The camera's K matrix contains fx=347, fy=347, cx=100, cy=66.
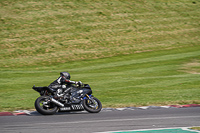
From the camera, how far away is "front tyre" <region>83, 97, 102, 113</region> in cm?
1327

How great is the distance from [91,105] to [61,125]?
9.22 feet

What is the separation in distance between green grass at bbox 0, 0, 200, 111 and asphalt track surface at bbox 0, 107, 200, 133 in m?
2.55

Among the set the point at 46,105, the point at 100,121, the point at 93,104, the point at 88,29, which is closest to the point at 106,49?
the point at 88,29

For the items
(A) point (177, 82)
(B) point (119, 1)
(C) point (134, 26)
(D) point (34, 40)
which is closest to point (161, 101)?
(A) point (177, 82)

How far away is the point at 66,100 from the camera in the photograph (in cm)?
1320

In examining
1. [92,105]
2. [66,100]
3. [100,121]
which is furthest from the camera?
[92,105]

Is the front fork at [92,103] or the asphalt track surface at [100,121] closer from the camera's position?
the asphalt track surface at [100,121]

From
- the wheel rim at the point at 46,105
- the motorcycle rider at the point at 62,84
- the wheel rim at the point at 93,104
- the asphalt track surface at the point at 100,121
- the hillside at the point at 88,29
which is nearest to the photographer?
the asphalt track surface at the point at 100,121

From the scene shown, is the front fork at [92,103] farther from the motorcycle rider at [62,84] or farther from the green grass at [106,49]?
the green grass at [106,49]

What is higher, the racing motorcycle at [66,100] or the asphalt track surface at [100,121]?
the racing motorcycle at [66,100]

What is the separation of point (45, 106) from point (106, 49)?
29.9 meters

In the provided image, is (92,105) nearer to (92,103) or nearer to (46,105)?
(92,103)

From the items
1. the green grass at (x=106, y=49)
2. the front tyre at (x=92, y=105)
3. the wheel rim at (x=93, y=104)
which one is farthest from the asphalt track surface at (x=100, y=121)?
the green grass at (x=106, y=49)

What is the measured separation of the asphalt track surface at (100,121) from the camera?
10234 mm
